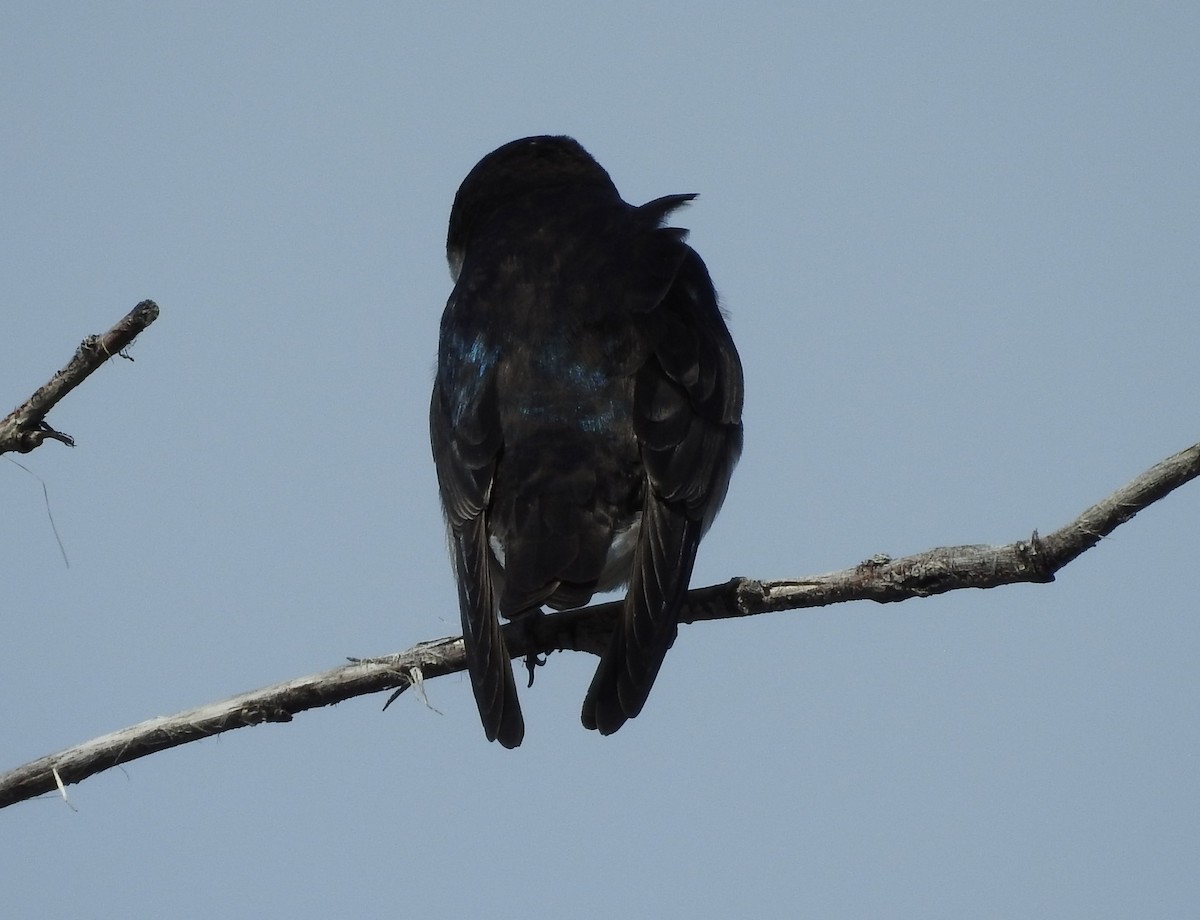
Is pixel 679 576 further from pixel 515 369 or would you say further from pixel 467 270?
pixel 467 270

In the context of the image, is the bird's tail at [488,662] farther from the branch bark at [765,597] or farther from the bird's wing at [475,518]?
the branch bark at [765,597]

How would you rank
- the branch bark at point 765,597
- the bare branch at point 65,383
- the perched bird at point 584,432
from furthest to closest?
the perched bird at point 584,432
the bare branch at point 65,383
the branch bark at point 765,597

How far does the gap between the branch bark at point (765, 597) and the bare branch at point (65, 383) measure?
2.88ft

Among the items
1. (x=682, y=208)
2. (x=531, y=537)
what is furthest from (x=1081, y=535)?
(x=682, y=208)

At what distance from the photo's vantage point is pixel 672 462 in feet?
18.2

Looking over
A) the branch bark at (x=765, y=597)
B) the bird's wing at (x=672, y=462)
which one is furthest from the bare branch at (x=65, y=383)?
the bird's wing at (x=672, y=462)

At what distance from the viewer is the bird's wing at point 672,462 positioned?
16.5 ft

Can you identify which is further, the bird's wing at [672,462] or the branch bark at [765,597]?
the bird's wing at [672,462]

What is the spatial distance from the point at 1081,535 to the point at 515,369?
8.35 ft

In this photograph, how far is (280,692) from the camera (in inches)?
178

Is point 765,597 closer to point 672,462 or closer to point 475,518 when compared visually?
point 672,462

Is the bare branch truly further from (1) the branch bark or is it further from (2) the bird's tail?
(2) the bird's tail

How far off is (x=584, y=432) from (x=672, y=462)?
0.34m

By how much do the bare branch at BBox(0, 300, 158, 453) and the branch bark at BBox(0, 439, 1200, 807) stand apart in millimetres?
878
